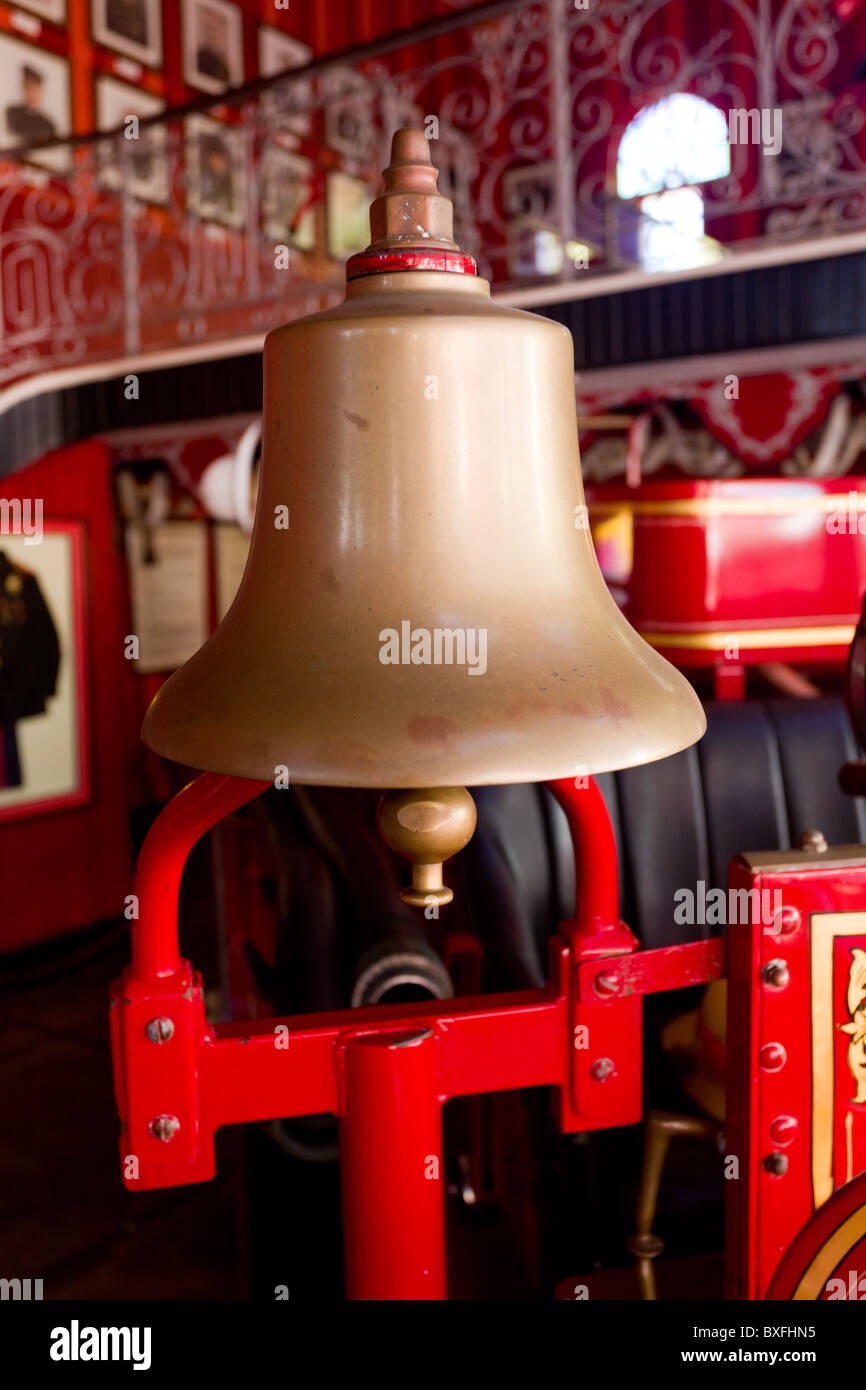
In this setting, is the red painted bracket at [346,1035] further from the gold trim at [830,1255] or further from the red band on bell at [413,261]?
the red band on bell at [413,261]

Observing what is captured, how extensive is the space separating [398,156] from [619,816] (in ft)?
6.38

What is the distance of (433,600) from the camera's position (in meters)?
0.62

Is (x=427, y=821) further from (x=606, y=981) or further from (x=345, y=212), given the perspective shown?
(x=345, y=212)

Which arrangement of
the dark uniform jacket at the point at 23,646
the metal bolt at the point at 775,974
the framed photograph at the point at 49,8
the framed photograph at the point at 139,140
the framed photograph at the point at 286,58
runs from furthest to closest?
the framed photograph at the point at 286,58 < the framed photograph at the point at 139,140 < the framed photograph at the point at 49,8 < the dark uniform jacket at the point at 23,646 < the metal bolt at the point at 775,974

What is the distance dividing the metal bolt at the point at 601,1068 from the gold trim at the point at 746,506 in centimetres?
231

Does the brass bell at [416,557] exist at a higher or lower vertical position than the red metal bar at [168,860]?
higher

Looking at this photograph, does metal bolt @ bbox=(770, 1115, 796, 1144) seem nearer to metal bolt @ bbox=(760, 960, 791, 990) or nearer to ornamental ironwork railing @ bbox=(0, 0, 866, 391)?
metal bolt @ bbox=(760, 960, 791, 990)

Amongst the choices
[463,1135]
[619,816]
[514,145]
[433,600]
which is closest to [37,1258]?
[463,1135]

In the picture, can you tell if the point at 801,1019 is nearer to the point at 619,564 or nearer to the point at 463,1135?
the point at 463,1135

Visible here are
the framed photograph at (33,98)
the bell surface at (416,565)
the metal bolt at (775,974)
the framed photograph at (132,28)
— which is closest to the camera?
the bell surface at (416,565)

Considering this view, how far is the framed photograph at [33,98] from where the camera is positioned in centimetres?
613

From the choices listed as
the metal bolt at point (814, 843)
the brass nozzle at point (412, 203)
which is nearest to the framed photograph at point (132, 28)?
the brass nozzle at point (412, 203)

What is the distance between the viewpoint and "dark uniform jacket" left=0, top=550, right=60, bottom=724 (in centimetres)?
556

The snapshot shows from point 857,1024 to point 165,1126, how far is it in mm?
543
